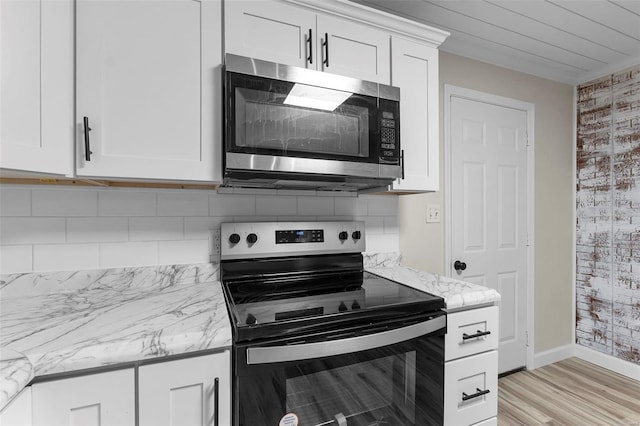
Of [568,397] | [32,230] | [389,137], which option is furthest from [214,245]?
[568,397]

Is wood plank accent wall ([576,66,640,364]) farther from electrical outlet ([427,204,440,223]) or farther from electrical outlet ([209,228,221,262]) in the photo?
electrical outlet ([209,228,221,262])

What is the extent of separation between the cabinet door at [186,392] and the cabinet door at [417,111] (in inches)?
43.5

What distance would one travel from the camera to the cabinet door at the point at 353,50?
143cm

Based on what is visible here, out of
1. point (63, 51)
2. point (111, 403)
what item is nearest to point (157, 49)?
point (63, 51)

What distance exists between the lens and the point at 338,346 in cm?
104

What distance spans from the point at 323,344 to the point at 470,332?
2.28 ft

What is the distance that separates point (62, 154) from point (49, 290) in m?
0.61

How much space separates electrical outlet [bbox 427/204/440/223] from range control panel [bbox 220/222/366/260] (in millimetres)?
592

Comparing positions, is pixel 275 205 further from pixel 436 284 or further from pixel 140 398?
pixel 140 398

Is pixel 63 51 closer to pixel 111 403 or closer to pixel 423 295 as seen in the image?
pixel 111 403

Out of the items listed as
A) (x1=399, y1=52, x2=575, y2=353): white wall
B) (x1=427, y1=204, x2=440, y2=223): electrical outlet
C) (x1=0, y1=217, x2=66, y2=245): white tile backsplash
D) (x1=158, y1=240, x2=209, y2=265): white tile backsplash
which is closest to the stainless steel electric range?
(x1=158, y1=240, x2=209, y2=265): white tile backsplash

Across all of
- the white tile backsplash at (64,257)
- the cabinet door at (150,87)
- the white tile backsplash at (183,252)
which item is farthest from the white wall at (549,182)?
the white tile backsplash at (64,257)

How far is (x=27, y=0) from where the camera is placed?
3.08 feet

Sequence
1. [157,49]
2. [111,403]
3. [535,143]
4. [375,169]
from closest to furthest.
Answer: [111,403], [157,49], [375,169], [535,143]
